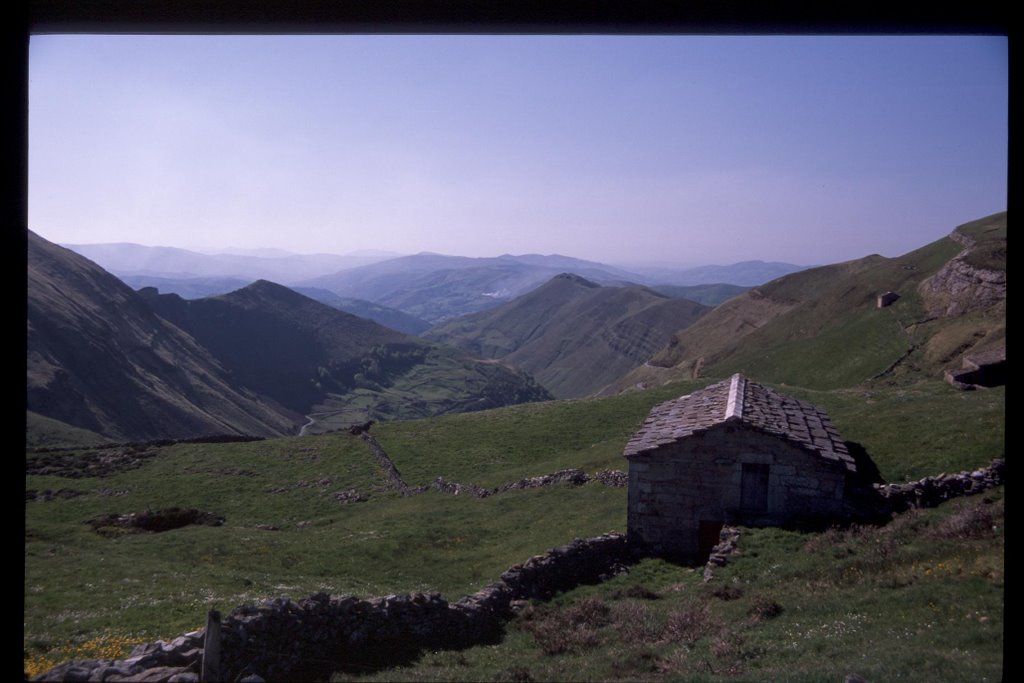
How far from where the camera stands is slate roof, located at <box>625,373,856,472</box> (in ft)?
69.5

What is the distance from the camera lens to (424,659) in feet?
37.5

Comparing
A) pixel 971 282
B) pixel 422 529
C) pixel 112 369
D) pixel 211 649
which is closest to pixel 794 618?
pixel 211 649

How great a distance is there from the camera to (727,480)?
834 inches

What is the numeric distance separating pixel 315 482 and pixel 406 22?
140 ft

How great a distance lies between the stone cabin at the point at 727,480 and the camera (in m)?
20.6

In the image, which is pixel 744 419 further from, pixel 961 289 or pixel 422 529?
pixel 961 289

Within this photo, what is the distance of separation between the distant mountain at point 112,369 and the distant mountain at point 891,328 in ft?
273

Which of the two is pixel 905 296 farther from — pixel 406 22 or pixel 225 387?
pixel 225 387

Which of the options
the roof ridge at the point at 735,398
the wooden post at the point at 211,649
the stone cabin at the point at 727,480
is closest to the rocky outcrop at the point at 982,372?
the roof ridge at the point at 735,398

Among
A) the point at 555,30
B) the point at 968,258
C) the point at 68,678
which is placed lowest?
the point at 68,678

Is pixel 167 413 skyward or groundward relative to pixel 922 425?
groundward

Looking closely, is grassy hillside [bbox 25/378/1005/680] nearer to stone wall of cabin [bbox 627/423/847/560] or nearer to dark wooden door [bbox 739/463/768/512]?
stone wall of cabin [bbox 627/423/847/560]

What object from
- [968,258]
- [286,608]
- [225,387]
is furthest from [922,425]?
[225,387]

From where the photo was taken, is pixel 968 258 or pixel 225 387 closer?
pixel 968 258
